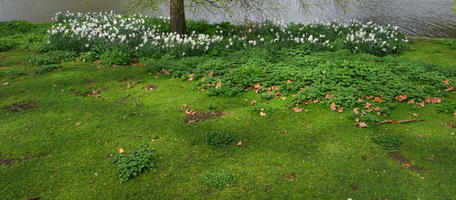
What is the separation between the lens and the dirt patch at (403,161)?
3.48 m

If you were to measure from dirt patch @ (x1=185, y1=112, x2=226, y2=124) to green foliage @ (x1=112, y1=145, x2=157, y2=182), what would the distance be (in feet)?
3.15

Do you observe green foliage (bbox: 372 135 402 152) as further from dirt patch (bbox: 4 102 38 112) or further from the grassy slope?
dirt patch (bbox: 4 102 38 112)

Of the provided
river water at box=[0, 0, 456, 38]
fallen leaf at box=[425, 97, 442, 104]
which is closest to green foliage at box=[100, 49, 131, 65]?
river water at box=[0, 0, 456, 38]

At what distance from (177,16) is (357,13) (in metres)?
10.4

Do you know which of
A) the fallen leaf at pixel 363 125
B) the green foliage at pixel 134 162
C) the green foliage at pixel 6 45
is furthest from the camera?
the green foliage at pixel 6 45

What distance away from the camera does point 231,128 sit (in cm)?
442

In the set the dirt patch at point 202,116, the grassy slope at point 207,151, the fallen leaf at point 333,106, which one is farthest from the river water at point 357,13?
the dirt patch at point 202,116

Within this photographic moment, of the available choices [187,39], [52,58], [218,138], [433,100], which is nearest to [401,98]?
[433,100]

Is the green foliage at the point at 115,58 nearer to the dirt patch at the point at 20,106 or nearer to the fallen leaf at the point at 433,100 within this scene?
the dirt patch at the point at 20,106

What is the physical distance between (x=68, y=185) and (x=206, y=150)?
1675 mm

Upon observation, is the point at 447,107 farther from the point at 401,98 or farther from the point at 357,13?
the point at 357,13

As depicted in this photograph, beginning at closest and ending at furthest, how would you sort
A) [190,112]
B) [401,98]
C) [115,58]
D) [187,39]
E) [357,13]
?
[190,112]
[401,98]
[115,58]
[187,39]
[357,13]

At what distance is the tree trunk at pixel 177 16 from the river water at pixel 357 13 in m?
3.20

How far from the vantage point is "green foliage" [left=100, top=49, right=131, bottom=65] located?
708 cm
